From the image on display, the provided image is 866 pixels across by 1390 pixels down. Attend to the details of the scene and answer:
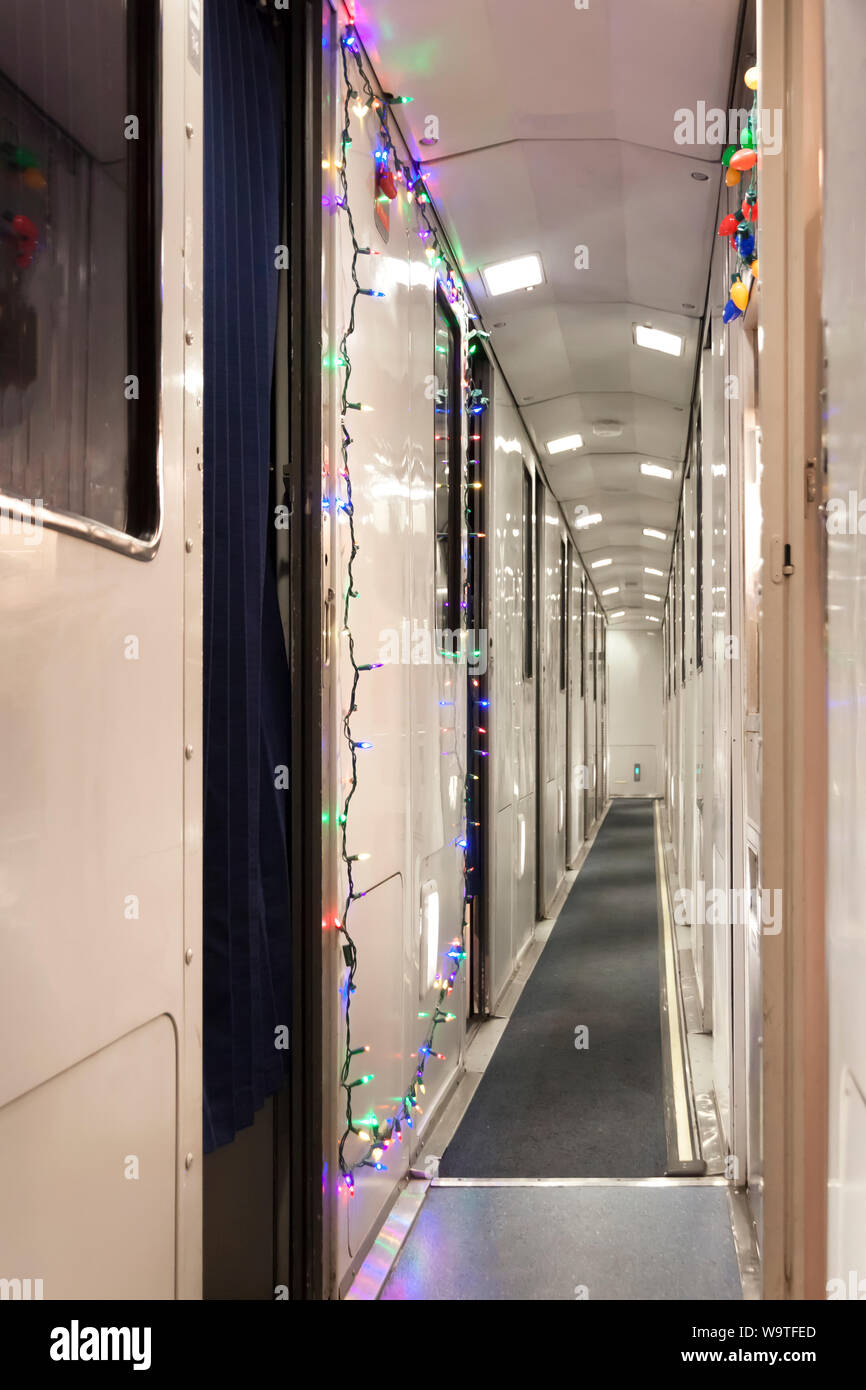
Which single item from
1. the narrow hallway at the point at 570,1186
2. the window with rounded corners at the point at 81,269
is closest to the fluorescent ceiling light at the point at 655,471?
the narrow hallway at the point at 570,1186

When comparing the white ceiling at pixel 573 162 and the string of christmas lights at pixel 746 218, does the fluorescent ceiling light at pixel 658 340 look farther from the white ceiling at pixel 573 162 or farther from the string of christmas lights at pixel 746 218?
the string of christmas lights at pixel 746 218

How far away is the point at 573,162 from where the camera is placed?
3572mm

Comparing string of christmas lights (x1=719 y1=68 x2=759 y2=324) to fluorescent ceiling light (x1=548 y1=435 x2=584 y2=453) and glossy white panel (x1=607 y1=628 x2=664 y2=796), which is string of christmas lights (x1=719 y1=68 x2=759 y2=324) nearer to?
fluorescent ceiling light (x1=548 y1=435 x2=584 y2=453)

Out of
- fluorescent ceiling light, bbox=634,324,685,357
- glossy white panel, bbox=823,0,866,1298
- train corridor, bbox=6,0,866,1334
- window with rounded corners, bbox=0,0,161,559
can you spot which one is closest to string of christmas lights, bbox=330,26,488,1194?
train corridor, bbox=6,0,866,1334

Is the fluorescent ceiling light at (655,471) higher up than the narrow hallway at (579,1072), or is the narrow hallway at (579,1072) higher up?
the fluorescent ceiling light at (655,471)

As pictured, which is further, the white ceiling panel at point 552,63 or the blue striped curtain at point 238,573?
the white ceiling panel at point 552,63

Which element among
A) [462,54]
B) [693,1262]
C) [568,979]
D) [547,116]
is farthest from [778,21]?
[568,979]

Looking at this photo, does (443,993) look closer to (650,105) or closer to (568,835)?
(650,105)

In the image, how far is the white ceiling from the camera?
284 cm

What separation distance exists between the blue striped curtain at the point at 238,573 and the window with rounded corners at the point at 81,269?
69cm

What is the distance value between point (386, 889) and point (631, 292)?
3.03m

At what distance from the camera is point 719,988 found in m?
4.05

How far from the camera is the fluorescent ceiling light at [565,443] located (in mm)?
7191

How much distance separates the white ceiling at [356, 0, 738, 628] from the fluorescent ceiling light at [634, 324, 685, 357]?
0.06 metres
